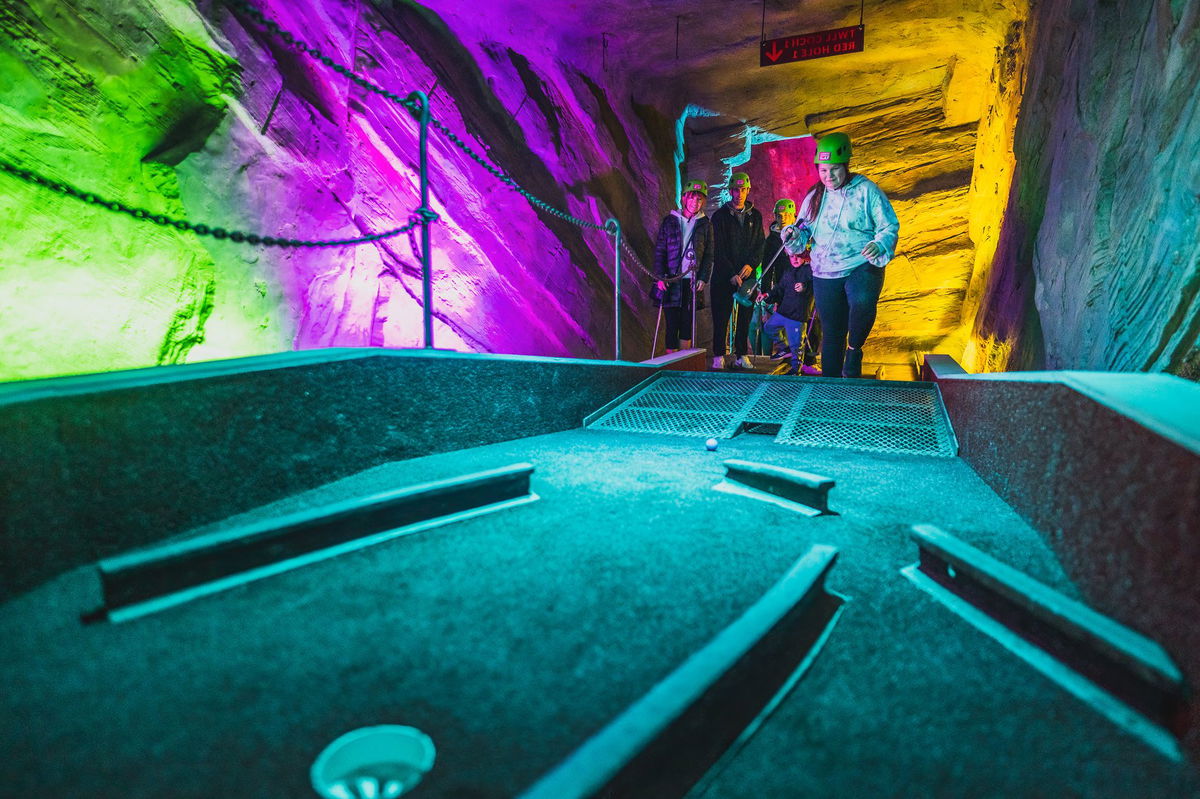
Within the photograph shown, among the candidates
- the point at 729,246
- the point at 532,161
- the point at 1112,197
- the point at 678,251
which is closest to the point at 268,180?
the point at 532,161

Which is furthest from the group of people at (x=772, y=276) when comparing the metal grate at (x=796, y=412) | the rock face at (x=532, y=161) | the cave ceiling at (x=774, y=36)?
the cave ceiling at (x=774, y=36)

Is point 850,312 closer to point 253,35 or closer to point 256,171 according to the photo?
point 256,171

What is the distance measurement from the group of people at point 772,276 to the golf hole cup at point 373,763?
4853 millimetres

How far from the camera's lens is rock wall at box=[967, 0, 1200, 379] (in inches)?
110

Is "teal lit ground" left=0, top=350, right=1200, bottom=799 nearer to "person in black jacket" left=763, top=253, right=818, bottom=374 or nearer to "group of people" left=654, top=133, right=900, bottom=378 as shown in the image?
"group of people" left=654, top=133, right=900, bottom=378

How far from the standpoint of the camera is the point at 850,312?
16.8 ft

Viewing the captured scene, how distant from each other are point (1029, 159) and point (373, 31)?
7.19m

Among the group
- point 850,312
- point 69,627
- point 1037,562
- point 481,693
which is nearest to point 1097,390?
point 1037,562

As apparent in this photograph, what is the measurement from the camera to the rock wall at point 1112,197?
279cm

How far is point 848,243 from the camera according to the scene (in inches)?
193

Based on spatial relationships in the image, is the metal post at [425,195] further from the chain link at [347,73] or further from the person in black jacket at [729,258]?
the person in black jacket at [729,258]

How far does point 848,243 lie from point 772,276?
270 cm

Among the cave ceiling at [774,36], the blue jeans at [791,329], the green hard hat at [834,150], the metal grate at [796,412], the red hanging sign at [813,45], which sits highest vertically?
the cave ceiling at [774,36]

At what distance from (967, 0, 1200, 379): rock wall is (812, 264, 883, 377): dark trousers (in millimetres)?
1276
